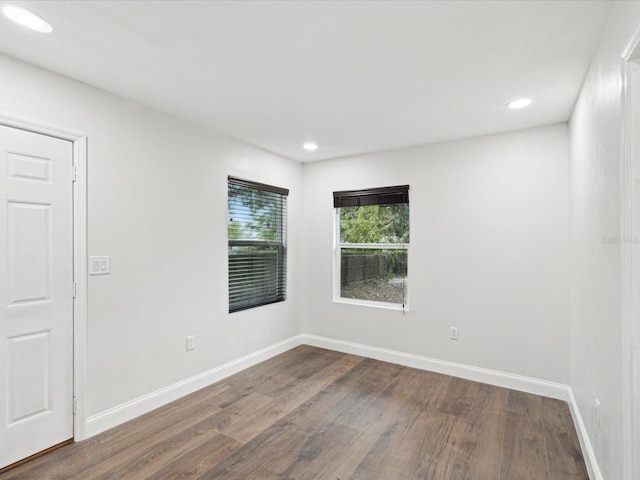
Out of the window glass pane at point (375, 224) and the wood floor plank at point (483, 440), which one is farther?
the window glass pane at point (375, 224)

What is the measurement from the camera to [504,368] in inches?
126

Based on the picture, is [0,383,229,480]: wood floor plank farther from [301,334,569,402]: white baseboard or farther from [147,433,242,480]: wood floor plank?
[301,334,569,402]: white baseboard

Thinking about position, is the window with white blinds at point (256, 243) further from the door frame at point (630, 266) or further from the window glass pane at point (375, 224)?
the door frame at point (630, 266)

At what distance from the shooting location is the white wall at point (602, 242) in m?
1.44

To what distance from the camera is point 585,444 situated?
2.11m

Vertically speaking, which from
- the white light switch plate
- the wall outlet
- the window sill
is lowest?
the wall outlet

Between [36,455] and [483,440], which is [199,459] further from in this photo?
[483,440]

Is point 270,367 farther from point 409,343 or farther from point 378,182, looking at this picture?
point 378,182

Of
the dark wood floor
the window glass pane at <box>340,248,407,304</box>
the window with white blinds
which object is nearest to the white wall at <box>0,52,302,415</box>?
the window with white blinds

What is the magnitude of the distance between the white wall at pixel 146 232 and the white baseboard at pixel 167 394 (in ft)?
0.17

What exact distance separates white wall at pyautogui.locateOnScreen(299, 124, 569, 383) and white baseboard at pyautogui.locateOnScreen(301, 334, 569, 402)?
0.06 metres

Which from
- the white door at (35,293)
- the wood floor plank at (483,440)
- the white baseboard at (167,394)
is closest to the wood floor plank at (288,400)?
the white baseboard at (167,394)

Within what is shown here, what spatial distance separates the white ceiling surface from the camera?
1.58m

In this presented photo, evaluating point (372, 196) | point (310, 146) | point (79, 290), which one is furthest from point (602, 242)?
point (79, 290)
